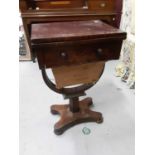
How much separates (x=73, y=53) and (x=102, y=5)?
3.76ft

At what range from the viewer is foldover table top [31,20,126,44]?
987 mm

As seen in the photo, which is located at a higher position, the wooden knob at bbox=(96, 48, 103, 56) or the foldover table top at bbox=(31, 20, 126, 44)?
the foldover table top at bbox=(31, 20, 126, 44)

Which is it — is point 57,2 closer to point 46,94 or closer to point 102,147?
point 46,94

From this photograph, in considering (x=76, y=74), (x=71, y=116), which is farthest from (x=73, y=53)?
(x=71, y=116)

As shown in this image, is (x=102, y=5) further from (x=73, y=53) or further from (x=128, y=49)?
(x=73, y=53)

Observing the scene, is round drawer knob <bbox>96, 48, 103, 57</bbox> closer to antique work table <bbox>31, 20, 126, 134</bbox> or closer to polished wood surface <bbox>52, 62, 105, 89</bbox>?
antique work table <bbox>31, 20, 126, 134</bbox>

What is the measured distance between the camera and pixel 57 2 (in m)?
1.95

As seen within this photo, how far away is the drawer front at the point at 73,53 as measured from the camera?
1.02 m

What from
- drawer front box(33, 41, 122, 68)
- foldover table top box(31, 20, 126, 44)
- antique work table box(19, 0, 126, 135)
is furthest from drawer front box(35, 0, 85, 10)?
drawer front box(33, 41, 122, 68)

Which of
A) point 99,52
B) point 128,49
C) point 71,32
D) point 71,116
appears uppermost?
point 71,32

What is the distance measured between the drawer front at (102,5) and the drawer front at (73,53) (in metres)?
1.01

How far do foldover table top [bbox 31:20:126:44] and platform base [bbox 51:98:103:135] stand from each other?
25.5 inches

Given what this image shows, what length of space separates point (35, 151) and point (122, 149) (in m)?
0.55

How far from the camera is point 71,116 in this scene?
145 cm
